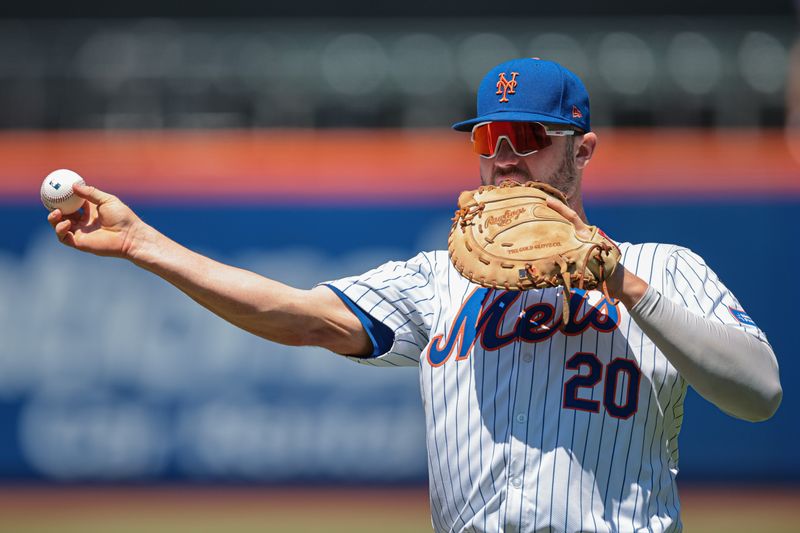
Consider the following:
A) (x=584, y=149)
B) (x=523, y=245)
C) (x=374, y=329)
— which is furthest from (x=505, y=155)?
(x=374, y=329)

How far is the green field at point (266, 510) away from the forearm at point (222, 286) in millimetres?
3757

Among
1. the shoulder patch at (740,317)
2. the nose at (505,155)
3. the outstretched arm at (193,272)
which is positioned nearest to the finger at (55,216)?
the outstretched arm at (193,272)

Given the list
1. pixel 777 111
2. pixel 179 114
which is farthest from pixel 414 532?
pixel 777 111

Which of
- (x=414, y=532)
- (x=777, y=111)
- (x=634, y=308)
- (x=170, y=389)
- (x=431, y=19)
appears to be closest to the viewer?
(x=634, y=308)

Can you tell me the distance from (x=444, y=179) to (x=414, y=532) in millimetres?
2195

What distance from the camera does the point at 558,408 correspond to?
2.11 m

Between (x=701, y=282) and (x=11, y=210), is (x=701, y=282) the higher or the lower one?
the lower one

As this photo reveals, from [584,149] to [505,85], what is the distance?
239mm

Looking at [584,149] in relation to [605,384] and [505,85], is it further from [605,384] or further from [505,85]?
[605,384]

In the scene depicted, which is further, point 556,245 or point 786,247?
point 786,247

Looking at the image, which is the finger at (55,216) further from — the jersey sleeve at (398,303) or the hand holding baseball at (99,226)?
the jersey sleeve at (398,303)

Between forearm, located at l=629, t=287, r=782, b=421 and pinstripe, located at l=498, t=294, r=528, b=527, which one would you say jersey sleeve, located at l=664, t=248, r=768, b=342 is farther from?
pinstripe, located at l=498, t=294, r=528, b=527

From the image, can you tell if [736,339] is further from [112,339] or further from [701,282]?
[112,339]

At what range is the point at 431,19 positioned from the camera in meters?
8.55
